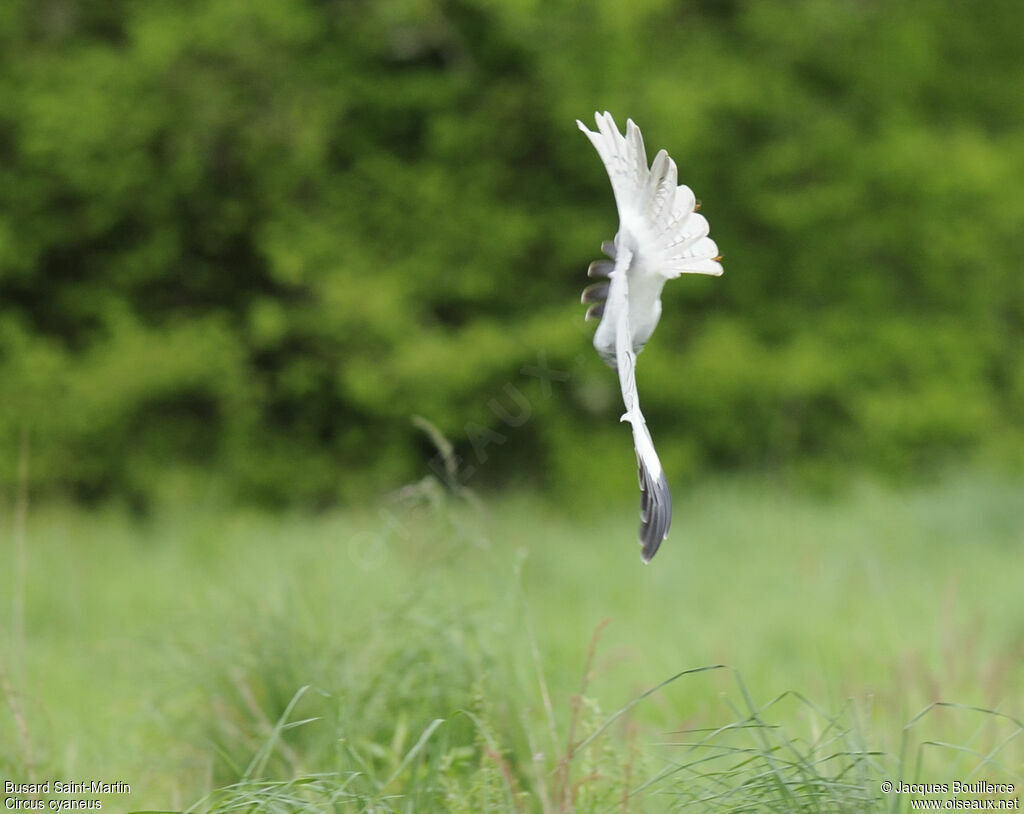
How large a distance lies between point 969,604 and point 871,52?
3.43 meters

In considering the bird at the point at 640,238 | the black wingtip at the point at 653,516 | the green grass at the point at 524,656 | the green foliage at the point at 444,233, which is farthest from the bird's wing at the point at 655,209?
the green foliage at the point at 444,233

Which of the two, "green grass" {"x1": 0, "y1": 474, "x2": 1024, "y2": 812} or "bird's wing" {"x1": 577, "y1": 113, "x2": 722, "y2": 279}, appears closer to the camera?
"bird's wing" {"x1": 577, "y1": 113, "x2": 722, "y2": 279}

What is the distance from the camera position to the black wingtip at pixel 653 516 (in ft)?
4.62

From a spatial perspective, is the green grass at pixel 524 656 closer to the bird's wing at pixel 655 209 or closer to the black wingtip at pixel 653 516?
the black wingtip at pixel 653 516

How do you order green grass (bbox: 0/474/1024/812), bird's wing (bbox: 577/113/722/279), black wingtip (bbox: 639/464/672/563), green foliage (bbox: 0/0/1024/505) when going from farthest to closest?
green foliage (bbox: 0/0/1024/505) → green grass (bbox: 0/474/1024/812) → bird's wing (bbox: 577/113/722/279) → black wingtip (bbox: 639/464/672/563)

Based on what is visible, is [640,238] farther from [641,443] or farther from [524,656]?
[524,656]

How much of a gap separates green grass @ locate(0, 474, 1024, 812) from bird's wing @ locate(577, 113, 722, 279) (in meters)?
0.62

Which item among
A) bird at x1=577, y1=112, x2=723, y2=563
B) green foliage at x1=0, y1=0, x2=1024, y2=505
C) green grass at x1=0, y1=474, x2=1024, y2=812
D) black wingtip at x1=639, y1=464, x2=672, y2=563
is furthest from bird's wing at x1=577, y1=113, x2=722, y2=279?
green foliage at x1=0, y1=0, x2=1024, y2=505

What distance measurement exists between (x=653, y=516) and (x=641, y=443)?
0.29 ft

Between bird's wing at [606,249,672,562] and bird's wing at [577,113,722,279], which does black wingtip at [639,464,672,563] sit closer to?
bird's wing at [606,249,672,562]

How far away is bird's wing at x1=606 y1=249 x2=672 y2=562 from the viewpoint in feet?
4.64

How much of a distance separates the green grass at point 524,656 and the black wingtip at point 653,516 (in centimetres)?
35

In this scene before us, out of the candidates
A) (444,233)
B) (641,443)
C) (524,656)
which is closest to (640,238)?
(641,443)

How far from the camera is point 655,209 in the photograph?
1.54 metres
